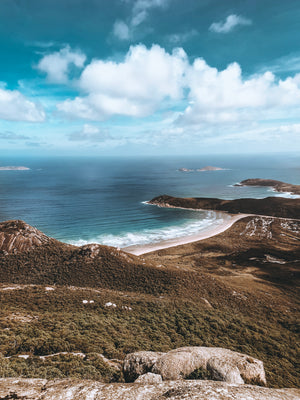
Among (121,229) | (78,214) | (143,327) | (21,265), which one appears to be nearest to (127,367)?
(143,327)

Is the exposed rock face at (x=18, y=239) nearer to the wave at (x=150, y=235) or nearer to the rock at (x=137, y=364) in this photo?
the wave at (x=150, y=235)

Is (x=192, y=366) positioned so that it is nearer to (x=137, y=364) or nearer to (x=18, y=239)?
(x=137, y=364)

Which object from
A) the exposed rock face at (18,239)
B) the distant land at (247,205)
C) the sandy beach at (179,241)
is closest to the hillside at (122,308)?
the exposed rock face at (18,239)

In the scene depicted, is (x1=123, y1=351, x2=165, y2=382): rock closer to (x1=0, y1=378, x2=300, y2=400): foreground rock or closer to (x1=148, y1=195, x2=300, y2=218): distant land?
(x1=0, y1=378, x2=300, y2=400): foreground rock

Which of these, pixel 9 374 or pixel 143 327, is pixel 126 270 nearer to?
pixel 143 327

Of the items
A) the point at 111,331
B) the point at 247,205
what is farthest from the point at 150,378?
the point at 247,205

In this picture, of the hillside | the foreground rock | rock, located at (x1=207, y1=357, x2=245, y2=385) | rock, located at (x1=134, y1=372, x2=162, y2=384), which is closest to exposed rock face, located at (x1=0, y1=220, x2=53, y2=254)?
the hillside
